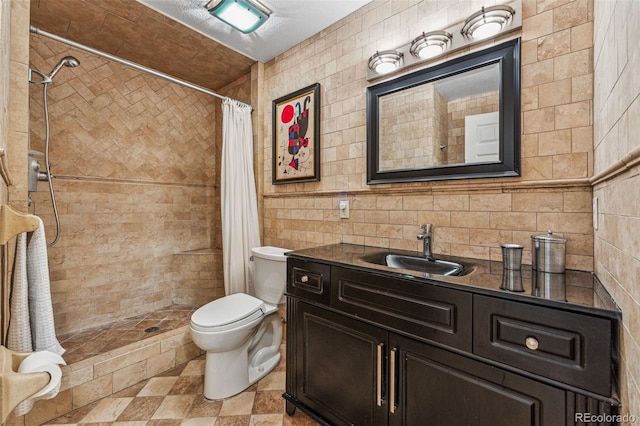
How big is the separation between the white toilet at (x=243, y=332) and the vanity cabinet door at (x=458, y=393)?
1005 millimetres

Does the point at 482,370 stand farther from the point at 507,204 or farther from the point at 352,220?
the point at 352,220

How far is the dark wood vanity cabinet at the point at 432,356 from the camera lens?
81cm

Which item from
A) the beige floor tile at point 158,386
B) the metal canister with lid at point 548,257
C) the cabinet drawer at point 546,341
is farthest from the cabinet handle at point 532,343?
the beige floor tile at point 158,386

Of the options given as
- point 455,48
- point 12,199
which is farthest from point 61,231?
point 455,48

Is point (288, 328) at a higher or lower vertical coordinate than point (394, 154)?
lower

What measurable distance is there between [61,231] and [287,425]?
7.70 feet

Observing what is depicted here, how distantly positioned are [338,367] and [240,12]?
233cm

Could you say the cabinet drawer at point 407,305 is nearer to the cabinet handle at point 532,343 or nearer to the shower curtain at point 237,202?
the cabinet handle at point 532,343

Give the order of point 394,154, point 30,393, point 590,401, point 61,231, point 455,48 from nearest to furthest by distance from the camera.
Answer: point 30,393 → point 590,401 → point 455,48 → point 394,154 → point 61,231

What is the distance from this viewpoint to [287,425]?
1.56m

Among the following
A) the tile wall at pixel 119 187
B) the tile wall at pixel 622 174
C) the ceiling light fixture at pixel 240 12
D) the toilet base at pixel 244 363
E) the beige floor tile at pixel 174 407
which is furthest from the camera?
the tile wall at pixel 119 187

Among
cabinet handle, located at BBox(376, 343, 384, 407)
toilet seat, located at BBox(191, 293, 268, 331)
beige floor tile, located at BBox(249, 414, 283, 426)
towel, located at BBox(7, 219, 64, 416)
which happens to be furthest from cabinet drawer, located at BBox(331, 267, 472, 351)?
towel, located at BBox(7, 219, 64, 416)

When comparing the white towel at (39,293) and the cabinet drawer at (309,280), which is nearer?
the white towel at (39,293)

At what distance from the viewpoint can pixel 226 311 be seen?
6.07 feet
